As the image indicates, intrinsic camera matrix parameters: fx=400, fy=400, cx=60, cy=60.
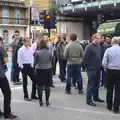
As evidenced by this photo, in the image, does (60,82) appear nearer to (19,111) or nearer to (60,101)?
(60,101)

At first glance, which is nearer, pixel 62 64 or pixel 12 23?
pixel 62 64

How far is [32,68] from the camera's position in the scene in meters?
10.6

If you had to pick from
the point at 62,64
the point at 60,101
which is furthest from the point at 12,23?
the point at 60,101

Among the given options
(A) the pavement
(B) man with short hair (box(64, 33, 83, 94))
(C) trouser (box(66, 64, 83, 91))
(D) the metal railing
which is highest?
(D) the metal railing

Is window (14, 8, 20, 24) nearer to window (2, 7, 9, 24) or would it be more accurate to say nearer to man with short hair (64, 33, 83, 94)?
window (2, 7, 9, 24)

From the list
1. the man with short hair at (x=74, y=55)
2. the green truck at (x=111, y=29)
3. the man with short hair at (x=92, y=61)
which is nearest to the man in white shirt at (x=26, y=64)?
the man with short hair at (x=74, y=55)

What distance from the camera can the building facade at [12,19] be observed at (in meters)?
66.6

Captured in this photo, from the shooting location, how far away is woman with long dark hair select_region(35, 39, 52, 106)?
9664 millimetres

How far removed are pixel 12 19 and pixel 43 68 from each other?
198 feet

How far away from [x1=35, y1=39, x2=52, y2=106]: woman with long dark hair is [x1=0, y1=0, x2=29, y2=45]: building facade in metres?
56.1

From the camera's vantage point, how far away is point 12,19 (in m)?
69.1

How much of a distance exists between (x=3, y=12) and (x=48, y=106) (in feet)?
195

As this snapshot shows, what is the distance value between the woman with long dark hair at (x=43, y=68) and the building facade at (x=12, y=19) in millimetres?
56120

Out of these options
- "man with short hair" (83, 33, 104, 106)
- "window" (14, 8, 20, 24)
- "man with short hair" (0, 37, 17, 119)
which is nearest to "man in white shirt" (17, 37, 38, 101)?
"man with short hair" (83, 33, 104, 106)
